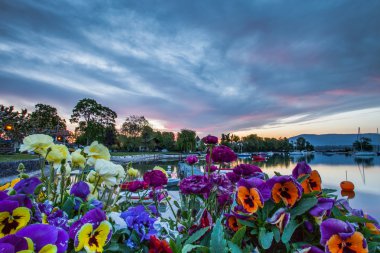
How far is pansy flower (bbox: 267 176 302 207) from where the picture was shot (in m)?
0.58

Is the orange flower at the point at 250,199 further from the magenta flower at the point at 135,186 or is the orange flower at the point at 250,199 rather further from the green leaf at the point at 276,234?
the magenta flower at the point at 135,186

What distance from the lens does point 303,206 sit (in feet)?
1.92

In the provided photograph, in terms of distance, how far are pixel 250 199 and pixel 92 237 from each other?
386mm

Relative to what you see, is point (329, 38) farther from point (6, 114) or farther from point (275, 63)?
point (6, 114)

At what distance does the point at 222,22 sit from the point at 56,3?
23.5 feet

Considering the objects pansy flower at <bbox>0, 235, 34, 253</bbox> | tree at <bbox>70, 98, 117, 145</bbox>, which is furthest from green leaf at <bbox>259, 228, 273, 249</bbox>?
tree at <bbox>70, 98, 117, 145</bbox>

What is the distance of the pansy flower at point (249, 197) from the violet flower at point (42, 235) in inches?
16.0

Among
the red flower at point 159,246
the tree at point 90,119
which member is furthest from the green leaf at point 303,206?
the tree at point 90,119

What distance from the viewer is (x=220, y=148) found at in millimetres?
1034

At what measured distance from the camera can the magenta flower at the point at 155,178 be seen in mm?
1099

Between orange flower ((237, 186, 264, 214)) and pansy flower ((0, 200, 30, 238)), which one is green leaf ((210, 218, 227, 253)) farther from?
pansy flower ((0, 200, 30, 238))

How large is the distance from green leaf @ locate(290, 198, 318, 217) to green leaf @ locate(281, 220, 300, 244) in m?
0.02

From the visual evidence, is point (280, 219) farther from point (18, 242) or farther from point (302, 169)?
point (18, 242)

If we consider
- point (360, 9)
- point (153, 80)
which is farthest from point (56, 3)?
point (360, 9)
